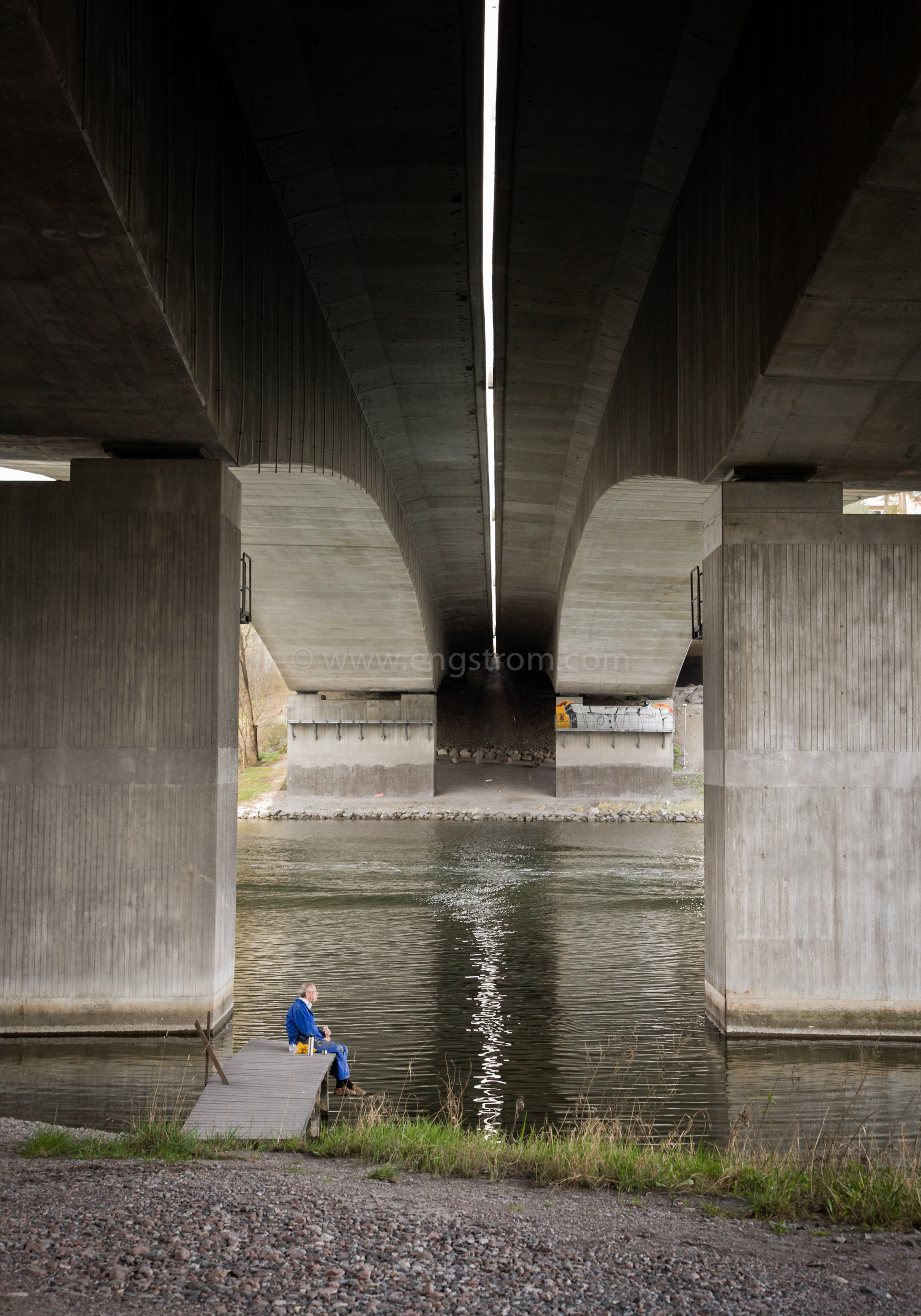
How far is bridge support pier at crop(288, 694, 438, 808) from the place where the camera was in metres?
38.9

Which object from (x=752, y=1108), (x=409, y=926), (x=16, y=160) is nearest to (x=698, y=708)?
(x=409, y=926)

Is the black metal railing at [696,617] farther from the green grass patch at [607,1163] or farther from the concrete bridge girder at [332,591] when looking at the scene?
the green grass patch at [607,1163]

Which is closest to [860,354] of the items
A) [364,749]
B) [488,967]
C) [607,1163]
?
[607,1163]

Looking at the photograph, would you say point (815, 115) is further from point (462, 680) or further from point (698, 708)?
point (462, 680)

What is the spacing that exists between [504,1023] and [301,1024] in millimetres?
2862

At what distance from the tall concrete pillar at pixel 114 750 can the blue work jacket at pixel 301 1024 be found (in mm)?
1811

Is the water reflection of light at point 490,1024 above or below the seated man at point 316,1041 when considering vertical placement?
below

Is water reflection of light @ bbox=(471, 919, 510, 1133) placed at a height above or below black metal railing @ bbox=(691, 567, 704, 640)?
below

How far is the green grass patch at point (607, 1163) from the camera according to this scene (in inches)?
221

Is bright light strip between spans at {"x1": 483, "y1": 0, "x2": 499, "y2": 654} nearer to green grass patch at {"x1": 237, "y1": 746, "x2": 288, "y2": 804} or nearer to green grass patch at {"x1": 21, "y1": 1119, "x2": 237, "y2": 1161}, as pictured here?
green grass patch at {"x1": 21, "y1": 1119, "x2": 237, "y2": 1161}

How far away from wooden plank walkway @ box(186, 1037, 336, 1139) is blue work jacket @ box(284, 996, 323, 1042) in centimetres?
15

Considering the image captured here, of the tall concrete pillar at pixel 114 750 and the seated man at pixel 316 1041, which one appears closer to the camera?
the seated man at pixel 316 1041

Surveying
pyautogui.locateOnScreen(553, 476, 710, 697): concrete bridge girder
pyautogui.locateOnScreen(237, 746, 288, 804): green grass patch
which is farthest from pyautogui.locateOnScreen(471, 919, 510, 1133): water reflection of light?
pyautogui.locateOnScreen(237, 746, 288, 804): green grass patch

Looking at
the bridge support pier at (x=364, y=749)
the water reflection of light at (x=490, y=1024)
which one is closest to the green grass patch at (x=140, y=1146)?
the water reflection of light at (x=490, y=1024)
